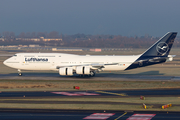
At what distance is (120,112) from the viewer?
23688 mm

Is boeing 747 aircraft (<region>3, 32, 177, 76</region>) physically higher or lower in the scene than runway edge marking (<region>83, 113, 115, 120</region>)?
higher

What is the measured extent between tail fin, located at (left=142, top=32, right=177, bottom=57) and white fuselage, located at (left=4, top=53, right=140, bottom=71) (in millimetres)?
3356

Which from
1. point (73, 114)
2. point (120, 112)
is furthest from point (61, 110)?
point (120, 112)

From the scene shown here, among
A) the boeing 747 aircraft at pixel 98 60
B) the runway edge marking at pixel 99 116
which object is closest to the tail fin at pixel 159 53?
the boeing 747 aircraft at pixel 98 60

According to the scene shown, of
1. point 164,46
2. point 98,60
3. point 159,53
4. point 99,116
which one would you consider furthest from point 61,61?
point 99,116

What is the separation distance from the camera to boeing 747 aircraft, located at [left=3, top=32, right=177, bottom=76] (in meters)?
49.3

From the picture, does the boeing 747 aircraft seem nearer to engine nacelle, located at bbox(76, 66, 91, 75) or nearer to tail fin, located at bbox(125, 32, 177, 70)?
tail fin, located at bbox(125, 32, 177, 70)

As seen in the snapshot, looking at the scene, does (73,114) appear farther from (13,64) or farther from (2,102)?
(13,64)

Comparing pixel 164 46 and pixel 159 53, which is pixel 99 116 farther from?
pixel 164 46

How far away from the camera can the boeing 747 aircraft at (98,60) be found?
162 feet

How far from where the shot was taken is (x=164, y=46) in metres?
49.4

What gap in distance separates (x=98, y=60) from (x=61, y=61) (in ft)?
23.9

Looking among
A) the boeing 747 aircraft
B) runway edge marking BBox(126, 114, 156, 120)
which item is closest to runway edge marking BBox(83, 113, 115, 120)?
runway edge marking BBox(126, 114, 156, 120)

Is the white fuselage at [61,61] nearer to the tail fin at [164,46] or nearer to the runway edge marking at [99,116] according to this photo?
the tail fin at [164,46]
